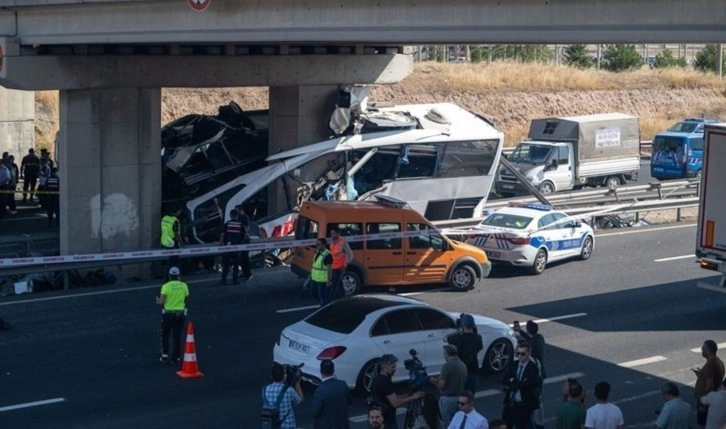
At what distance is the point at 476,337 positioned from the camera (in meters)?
14.1

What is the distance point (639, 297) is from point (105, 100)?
12012mm

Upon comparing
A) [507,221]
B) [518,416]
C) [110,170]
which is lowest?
[518,416]

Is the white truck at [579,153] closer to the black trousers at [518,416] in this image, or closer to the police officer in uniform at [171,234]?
the police officer in uniform at [171,234]

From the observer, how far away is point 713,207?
19.7m

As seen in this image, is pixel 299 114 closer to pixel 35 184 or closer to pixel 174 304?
pixel 35 184

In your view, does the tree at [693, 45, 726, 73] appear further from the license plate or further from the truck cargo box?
the license plate

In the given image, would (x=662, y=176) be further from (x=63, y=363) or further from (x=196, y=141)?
(x=63, y=363)

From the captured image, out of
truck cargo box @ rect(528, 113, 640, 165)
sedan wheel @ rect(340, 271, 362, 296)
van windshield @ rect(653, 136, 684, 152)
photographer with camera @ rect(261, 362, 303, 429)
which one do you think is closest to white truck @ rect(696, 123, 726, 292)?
sedan wheel @ rect(340, 271, 362, 296)

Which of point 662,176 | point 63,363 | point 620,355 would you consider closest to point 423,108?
point 620,355

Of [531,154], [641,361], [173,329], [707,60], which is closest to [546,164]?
[531,154]

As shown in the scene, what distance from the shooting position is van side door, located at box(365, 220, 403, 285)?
2116 cm

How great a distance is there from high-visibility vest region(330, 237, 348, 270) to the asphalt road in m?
1.03

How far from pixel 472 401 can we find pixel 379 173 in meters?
15.8

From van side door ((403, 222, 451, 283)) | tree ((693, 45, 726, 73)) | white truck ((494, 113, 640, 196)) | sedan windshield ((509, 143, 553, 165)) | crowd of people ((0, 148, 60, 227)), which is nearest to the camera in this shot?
van side door ((403, 222, 451, 283))
